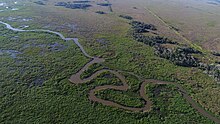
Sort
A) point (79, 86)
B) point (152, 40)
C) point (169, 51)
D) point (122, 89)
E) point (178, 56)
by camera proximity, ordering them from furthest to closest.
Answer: point (152, 40)
point (169, 51)
point (178, 56)
point (122, 89)
point (79, 86)

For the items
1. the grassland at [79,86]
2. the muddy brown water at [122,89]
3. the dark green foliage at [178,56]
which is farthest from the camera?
the dark green foliage at [178,56]

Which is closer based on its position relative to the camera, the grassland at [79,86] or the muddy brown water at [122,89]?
the grassland at [79,86]

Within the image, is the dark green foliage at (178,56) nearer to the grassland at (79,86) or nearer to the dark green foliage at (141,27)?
the grassland at (79,86)

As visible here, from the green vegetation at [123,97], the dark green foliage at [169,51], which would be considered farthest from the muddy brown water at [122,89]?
the dark green foliage at [169,51]

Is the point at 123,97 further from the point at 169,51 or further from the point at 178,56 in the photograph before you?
the point at 169,51

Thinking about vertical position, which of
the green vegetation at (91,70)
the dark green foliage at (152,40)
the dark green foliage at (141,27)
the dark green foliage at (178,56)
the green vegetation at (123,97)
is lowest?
the green vegetation at (123,97)

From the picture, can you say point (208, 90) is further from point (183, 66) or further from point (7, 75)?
point (7, 75)

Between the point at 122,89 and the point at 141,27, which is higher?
the point at 141,27

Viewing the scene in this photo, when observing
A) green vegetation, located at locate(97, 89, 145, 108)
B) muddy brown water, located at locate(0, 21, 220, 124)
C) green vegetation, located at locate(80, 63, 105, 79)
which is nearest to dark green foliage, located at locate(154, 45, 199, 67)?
muddy brown water, located at locate(0, 21, 220, 124)

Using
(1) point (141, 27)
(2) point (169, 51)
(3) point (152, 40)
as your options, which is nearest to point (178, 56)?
(2) point (169, 51)
